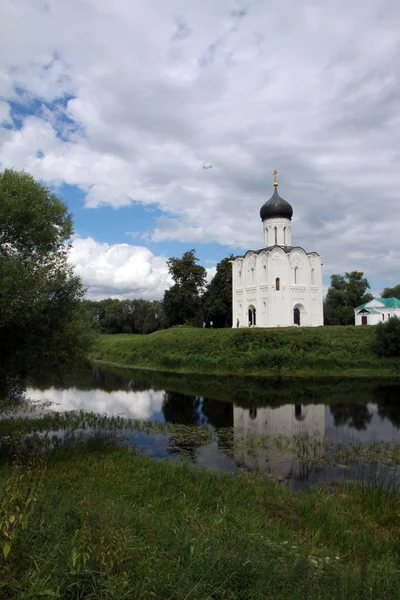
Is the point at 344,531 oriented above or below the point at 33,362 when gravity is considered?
below

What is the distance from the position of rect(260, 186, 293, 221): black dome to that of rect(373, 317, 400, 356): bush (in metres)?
17.8

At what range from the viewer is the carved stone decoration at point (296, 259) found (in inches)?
1694

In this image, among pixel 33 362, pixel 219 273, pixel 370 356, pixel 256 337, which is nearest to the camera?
pixel 33 362

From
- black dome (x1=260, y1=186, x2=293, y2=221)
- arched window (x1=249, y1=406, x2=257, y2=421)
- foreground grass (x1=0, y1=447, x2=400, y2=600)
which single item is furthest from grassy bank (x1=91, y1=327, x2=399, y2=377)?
foreground grass (x1=0, y1=447, x2=400, y2=600)

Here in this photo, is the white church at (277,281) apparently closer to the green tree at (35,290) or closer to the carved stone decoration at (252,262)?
the carved stone decoration at (252,262)

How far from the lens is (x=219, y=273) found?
170 ft

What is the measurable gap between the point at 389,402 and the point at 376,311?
92.9 feet

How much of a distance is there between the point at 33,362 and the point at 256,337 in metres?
24.0

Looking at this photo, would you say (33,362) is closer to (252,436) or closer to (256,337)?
(252,436)

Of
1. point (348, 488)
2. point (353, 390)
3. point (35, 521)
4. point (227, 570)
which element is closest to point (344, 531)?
point (348, 488)

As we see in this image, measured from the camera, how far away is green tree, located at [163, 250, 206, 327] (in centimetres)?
5012

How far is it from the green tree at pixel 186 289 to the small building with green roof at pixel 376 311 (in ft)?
59.4

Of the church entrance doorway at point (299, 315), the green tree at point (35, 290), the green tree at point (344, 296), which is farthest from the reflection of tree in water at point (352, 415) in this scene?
the green tree at point (344, 296)

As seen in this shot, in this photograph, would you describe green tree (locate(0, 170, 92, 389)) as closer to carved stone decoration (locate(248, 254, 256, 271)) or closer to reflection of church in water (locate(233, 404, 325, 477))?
reflection of church in water (locate(233, 404, 325, 477))
